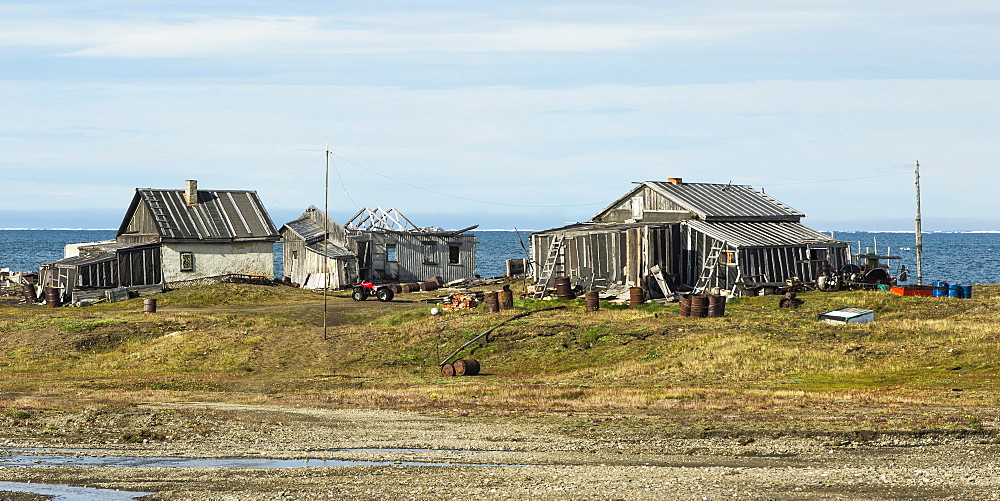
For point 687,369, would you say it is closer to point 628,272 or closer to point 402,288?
point 628,272

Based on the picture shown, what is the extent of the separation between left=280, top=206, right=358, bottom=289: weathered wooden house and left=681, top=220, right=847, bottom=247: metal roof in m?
22.6

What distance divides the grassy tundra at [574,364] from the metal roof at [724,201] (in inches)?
355

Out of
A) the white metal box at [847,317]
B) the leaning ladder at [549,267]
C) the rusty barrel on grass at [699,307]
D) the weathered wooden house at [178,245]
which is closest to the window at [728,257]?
the leaning ladder at [549,267]

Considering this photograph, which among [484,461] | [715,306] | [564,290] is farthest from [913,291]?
[484,461]

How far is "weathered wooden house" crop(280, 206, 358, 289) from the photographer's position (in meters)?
65.4

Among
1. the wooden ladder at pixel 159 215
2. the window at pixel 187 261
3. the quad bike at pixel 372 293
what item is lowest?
the quad bike at pixel 372 293

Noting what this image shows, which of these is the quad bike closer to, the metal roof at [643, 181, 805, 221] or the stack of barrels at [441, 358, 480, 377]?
the metal roof at [643, 181, 805, 221]

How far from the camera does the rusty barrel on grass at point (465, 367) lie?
34125 mm

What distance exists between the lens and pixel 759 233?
55.3 m

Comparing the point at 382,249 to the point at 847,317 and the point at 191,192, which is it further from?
the point at 847,317

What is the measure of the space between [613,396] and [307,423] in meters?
8.19

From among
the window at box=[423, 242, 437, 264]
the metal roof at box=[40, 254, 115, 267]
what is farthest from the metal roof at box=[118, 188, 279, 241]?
the window at box=[423, 242, 437, 264]

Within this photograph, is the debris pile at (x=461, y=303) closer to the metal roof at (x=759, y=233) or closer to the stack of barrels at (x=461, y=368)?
the metal roof at (x=759, y=233)

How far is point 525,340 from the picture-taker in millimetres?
38906
